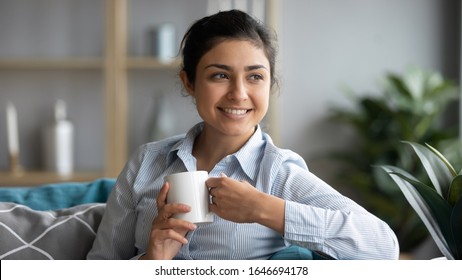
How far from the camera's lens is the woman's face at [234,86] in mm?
1438

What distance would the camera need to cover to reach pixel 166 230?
1.28 m

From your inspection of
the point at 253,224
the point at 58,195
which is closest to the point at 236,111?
the point at 253,224

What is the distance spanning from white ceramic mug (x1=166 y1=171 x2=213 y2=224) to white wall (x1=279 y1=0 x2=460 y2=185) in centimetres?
323

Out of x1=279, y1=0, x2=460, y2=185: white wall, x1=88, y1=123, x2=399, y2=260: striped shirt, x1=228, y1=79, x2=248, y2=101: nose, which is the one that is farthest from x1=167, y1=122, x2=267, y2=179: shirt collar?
x1=279, y1=0, x2=460, y2=185: white wall

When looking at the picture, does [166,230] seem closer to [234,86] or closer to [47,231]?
[234,86]

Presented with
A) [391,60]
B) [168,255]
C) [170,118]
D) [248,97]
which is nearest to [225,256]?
[168,255]

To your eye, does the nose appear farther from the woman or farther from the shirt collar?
the shirt collar

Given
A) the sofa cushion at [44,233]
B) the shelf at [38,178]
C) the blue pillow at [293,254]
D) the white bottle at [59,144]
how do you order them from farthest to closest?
the white bottle at [59,144] < the shelf at [38,178] < the sofa cushion at [44,233] < the blue pillow at [293,254]

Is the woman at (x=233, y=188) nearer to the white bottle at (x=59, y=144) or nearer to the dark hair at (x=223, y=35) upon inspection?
the dark hair at (x=223, y=35)

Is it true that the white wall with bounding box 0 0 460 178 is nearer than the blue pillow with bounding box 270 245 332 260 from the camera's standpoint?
No

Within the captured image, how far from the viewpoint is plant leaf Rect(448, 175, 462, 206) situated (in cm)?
122

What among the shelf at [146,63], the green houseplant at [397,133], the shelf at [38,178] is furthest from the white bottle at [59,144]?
the green houseplant at [397,133]

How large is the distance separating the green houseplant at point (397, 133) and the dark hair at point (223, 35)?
8.29ft

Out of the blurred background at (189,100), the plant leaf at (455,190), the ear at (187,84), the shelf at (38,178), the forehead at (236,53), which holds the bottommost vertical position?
the shelf at (38,178)
